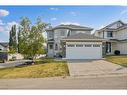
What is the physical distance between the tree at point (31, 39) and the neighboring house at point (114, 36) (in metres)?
16.6

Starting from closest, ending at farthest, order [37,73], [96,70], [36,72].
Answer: [37,73], [96,70], [36,72]

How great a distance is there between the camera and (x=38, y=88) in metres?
11.1

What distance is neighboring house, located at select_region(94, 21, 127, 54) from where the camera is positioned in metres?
40.1

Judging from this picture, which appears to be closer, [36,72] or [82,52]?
[36,72]

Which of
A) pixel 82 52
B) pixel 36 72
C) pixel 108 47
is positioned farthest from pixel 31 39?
pixel 108 47

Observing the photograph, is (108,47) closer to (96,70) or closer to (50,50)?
(50,50)

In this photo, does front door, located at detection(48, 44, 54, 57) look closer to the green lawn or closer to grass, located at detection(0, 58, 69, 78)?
the green lawn

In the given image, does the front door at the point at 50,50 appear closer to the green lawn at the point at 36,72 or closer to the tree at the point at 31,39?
the tree at the point at 31,39

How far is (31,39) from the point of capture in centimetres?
2778

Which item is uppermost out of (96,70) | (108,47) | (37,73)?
(108,47)

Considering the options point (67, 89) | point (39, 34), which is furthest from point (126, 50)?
point (67, 89)

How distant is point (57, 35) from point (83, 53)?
35.4 feet

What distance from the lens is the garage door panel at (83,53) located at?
31.3m
